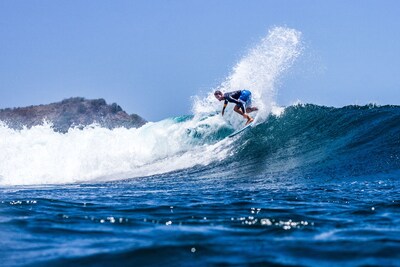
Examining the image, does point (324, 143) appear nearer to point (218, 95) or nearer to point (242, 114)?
point (242, 114)

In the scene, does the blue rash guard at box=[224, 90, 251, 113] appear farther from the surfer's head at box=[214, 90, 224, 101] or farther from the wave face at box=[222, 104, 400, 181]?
the wave face at box=[222, 104, 400, 181]

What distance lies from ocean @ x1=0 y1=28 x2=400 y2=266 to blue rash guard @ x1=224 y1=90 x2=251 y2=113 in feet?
3.49

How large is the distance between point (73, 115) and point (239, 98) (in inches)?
1206

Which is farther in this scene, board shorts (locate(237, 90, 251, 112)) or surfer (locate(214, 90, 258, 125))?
board shorts (locate(237, 90, 251, 112))

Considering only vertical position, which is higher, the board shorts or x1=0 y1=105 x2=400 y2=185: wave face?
the board shorts

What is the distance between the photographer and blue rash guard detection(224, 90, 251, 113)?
17.4m

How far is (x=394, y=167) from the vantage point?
1187cm

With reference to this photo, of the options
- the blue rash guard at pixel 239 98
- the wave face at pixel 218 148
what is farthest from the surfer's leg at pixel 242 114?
the wave face at pixel 218 148

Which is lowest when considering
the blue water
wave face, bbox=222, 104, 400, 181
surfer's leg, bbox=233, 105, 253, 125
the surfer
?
the blue water

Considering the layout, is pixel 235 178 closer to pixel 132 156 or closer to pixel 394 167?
pixel 394 167

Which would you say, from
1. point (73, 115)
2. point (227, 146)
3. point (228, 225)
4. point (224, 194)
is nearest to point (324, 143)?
point (227, 146)

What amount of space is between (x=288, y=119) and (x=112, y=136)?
7.61 meters

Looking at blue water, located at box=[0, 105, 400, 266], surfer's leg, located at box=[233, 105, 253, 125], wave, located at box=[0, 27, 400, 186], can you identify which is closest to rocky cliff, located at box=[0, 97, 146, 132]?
wave, located at box=[0, 27, 400, 186]

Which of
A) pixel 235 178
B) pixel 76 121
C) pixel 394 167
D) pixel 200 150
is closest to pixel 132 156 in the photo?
pixel 200 150
